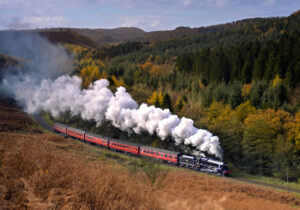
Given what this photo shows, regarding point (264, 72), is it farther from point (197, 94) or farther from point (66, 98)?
point (66, 98)

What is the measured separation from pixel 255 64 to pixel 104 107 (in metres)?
41.7

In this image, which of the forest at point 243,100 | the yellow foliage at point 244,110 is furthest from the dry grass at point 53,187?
the yellow foliage at point 244,110

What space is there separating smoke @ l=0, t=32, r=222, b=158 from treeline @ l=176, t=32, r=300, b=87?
3114cm

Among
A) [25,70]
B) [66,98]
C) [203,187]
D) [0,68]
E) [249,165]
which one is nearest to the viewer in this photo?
[203,187]

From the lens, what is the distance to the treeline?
57.4m

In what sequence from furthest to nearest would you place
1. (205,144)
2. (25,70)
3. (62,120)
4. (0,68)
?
(25,70) < (0,68) < (62,120) < (205,144)

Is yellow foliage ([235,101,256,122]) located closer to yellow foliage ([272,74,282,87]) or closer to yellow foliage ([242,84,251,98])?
yellow foliage ([242,84,251,98])

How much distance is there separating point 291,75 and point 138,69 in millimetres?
57400

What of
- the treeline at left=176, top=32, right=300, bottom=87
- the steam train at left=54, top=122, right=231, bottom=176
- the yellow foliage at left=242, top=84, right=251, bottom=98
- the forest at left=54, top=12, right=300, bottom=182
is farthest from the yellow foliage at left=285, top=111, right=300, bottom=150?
the steam train at left=54, top=122, right=231, bottom=176

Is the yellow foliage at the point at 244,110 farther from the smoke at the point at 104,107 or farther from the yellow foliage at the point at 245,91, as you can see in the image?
the smoke at the point at 104,107

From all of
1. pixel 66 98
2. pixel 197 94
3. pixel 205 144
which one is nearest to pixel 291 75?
pixel 197 94

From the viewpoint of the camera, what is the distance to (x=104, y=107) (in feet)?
153

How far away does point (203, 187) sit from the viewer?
24062 millimetres

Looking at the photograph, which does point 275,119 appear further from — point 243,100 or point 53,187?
point 53,187
